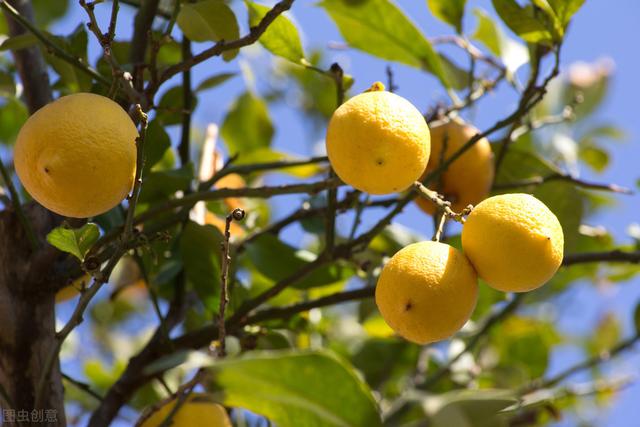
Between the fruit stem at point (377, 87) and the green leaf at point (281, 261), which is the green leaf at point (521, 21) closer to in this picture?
the fruit stem at point (377, 87)

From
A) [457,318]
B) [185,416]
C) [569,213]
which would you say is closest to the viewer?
[457,318]

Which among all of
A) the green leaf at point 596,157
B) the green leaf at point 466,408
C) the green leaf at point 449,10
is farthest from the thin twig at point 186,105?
the green leaf at point 596,157

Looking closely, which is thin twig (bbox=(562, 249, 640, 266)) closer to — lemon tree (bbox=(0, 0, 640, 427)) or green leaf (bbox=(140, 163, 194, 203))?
lemon tree (bbox=(0, 0, 640, 427))

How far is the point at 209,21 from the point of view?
1098 mm

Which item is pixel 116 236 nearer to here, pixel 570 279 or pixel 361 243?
pixel 361 243

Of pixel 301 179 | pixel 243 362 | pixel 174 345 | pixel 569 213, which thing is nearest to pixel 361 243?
pixel 174 345

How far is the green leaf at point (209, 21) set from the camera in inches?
42.3

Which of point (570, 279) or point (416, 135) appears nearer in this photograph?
point (416, 135)

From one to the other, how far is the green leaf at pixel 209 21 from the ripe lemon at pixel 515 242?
44 cm

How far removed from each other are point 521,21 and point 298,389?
2.39 feet

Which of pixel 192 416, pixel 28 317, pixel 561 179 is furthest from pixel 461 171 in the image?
pixel 28 317

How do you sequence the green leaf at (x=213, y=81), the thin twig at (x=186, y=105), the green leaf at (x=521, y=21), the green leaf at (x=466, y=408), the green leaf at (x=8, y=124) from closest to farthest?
1. the green leaf at (x=466, y=408)
2. the green leaf at (x=521, y=21)
3. the thin twig at (x=186, y=105)
4. the green leaf at (x=213, y=81)
5. the green leaf at (x=8, y=124)

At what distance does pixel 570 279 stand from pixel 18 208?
1.18 m

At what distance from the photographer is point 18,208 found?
1008mm
